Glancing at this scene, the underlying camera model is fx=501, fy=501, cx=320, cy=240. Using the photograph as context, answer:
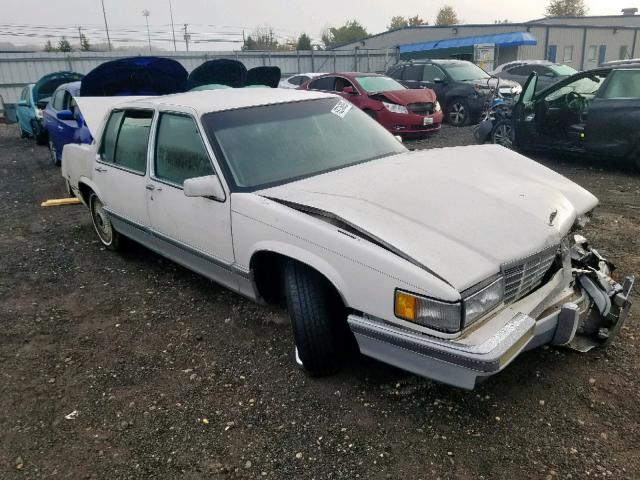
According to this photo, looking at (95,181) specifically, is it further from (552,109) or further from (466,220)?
(552,109)

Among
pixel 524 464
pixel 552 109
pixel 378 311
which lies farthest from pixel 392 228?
pixel 552 109

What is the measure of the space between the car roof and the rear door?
506 centimetres

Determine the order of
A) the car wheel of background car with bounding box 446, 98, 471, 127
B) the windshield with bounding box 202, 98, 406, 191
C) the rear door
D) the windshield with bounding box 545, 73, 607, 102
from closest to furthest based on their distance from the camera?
the windshield with bounding box 202, 98, 406, 191 < the rear door < the windshield with bounding box 545, 73, 607, 102 < the car wheel of background car with bounding box 446, 98, 471, 127

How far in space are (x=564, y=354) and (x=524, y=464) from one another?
3.18 ft

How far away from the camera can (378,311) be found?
2.39 meters

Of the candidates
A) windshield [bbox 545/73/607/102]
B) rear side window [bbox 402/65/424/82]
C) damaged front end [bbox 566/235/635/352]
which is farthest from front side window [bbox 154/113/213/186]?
rear side window [bbox 402/65/424/82]

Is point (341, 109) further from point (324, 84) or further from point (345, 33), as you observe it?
point (345, 33)

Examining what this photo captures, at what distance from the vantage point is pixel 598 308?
2775 mm

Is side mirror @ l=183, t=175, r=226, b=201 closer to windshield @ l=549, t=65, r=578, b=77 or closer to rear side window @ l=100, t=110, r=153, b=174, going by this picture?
rear side window @ l=100, t=110, r=153, b=174

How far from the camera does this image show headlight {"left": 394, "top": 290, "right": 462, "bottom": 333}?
2180 mm

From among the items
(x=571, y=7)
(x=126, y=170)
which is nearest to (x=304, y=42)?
(x=571, y=7)

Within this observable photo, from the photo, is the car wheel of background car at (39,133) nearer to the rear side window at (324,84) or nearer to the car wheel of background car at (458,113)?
the rear side window at (324,84)

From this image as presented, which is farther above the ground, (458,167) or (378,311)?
(458,167)

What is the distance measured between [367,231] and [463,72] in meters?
12.1
